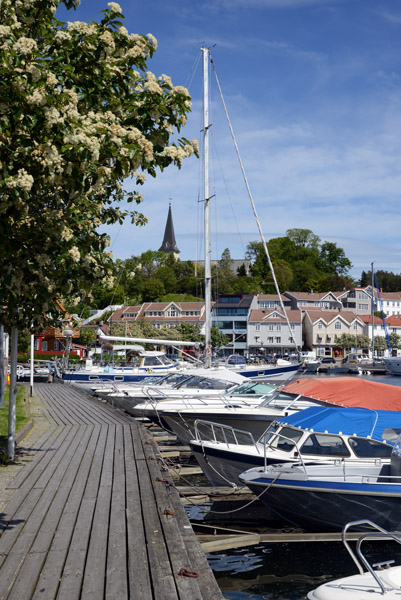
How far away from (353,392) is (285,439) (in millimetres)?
4416

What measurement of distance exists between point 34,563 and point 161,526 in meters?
2.07

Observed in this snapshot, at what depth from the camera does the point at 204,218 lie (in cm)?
3491

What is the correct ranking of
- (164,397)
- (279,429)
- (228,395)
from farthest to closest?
(164,397)
(228,395)
(279,429)

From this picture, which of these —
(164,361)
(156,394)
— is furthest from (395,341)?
(156,394)

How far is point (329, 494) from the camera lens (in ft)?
39.9

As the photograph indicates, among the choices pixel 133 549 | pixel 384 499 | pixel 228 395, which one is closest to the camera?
pixel 133 549

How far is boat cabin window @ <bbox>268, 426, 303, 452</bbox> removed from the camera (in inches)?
575

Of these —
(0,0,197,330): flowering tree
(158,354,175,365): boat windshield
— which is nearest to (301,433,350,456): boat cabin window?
(0,0,197,330): flowering tree

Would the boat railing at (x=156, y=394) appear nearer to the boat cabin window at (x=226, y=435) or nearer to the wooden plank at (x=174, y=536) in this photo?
the boat cabin window at (x=226, y=435)

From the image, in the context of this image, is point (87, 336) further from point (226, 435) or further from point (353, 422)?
point (353, 422)

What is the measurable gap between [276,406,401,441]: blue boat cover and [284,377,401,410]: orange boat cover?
3416mm

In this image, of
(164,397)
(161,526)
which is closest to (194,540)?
(161,526)

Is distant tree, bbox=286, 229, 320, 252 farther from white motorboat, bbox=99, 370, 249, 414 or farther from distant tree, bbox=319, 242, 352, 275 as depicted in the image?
white motorboat, bbox=99, 370, 249, 414

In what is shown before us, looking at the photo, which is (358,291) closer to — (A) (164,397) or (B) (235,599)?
(A) (164,397)
